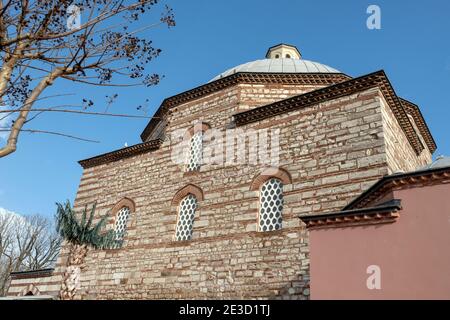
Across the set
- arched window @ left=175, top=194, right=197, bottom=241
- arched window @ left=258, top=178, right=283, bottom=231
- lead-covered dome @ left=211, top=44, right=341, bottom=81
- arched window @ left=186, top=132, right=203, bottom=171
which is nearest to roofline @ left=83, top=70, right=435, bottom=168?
arched window @ left=186, top=132, right=203, bottom=171

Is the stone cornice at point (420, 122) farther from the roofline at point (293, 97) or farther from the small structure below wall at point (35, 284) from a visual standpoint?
the small structure below wall at point (35, 284)

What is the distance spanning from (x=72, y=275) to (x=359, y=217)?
6.31m

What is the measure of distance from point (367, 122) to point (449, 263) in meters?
4.20

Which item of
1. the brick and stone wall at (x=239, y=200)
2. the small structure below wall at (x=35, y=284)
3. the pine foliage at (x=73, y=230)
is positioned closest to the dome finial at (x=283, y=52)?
the brick and stone wall at (x=239, y=200)

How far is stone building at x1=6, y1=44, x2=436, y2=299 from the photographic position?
27.2ft

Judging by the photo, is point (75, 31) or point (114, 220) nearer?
point (75, 31)

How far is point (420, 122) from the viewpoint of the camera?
12.3m

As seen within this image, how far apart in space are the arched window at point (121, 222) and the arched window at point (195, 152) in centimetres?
241

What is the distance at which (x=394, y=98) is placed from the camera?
879 cm

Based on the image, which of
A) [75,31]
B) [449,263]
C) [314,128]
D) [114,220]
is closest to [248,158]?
[314,128]

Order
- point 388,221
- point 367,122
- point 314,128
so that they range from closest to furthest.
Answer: point 388,221 < point 367,122 < point 314,128

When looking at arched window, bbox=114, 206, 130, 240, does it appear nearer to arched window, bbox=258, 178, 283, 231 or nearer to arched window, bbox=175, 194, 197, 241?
arched window, bbox=175, 194, 197, 241

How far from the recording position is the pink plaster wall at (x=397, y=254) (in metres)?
4.76
